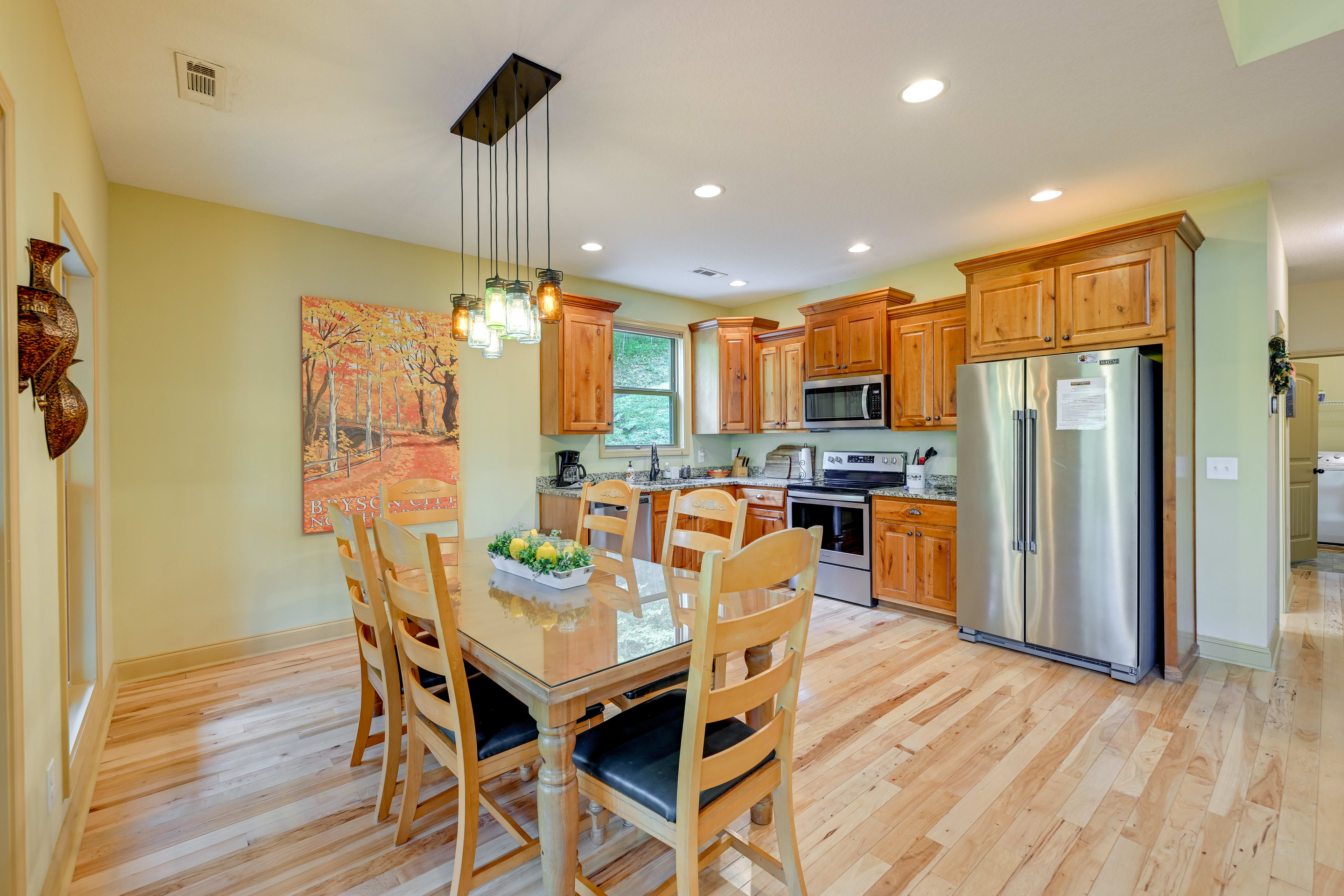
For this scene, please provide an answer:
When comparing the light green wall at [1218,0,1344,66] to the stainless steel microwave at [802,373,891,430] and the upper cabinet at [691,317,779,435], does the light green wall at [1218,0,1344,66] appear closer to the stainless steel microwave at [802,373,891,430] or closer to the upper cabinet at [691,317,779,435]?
the stainless steel microwave at [802,373,891,430]

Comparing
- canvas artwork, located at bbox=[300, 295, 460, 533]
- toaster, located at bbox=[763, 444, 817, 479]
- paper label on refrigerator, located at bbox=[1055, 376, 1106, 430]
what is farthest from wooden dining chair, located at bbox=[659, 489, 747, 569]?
toaster, located at bbox=[763, 444, 817, 479]

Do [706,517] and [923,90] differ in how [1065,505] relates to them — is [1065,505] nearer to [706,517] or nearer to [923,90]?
[706,517]

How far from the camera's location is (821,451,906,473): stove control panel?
4.98m

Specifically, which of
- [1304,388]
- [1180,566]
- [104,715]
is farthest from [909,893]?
[1304,388]

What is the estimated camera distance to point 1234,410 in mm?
3291

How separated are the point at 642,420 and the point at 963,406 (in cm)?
286

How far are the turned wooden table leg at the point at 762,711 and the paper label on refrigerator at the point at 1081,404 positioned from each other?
240 cm

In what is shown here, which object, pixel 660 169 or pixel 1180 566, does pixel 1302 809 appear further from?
pixel 660 169

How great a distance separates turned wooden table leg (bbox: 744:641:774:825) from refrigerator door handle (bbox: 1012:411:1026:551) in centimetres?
226

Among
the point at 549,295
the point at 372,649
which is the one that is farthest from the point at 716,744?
the point at 549,295

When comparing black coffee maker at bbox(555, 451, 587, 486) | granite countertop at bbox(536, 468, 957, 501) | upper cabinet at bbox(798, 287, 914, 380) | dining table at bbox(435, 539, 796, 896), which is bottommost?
dining table at bbox(435, 539, 796, 896)

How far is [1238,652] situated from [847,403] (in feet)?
9.11

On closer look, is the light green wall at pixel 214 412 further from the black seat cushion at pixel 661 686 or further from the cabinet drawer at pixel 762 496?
the cabinet drawer at pixel 762 496

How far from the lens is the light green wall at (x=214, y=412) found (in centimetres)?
322
